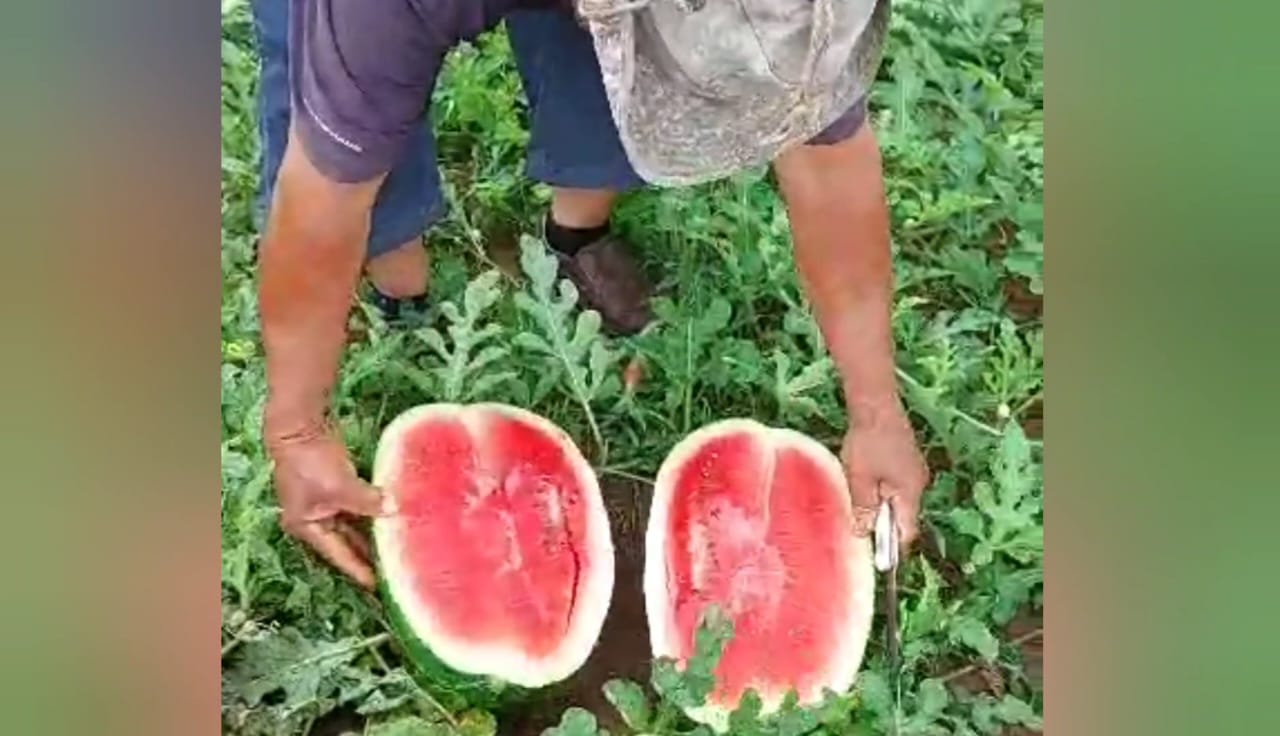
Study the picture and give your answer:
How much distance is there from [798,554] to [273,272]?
1.13 feet

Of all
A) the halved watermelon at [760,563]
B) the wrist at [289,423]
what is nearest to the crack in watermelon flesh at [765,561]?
the halved watermelon at [760,563]

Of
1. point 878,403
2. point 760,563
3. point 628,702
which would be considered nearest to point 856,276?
point 878,403

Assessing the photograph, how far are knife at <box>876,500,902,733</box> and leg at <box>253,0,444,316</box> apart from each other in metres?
0.30

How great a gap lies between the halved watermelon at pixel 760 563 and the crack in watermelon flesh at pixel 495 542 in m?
0.05

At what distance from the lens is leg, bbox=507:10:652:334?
1029mm

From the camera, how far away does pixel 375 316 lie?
105cm

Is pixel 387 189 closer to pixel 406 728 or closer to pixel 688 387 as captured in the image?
pixel 688 387

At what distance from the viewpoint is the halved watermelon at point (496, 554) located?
41.7 inches

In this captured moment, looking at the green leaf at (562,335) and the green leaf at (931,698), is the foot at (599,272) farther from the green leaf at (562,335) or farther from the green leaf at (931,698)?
the green leaf at (931,698)

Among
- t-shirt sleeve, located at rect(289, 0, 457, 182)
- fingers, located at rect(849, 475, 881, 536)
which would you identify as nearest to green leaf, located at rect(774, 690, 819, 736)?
fingers, located at rect(849, 475, 881, 536)
